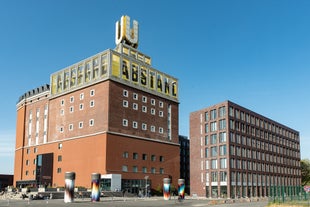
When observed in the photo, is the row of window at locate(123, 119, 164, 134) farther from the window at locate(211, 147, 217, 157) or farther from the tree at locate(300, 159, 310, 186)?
the tree at locate(300, 159, 310, 186)

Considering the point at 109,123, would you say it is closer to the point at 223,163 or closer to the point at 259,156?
the point at 223,163

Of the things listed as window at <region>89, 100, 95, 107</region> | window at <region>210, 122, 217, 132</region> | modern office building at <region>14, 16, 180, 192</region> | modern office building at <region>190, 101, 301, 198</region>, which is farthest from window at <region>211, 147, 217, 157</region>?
window at <region>89, 100, 95, 107</region>

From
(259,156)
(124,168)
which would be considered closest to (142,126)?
(124,168)

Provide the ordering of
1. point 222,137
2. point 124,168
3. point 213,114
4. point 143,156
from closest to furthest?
point 124,168, point 143,156, point 222,137, point 213,114

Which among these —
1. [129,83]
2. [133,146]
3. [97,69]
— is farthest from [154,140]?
[97,69]

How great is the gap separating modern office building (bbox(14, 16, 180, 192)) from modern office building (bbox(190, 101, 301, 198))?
967 cm

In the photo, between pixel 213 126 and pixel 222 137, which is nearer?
pixel 222 137

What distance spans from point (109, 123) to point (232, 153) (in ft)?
116

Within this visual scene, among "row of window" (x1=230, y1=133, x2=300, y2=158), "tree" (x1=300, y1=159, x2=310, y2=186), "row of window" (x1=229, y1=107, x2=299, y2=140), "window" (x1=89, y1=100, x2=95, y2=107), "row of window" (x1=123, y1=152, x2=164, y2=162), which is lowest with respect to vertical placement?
"tree" (x1=300, y1=159, x2=310, y2=186)

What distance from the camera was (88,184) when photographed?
3492 inches

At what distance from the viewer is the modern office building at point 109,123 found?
90062mm

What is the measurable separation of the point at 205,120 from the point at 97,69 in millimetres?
35734

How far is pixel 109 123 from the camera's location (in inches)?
3489

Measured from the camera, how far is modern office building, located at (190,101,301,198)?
103 meters
